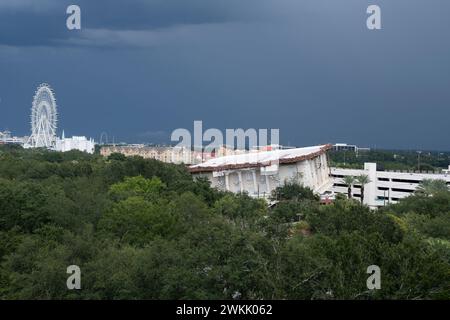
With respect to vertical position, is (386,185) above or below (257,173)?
below

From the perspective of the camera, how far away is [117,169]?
4494cm

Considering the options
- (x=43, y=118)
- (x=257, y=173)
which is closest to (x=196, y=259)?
(x=257, y=173)

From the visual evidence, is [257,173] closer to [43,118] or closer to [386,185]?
[386,185]

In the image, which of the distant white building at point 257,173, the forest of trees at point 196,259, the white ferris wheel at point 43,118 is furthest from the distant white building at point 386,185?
the white ferris wheel at point 43,118

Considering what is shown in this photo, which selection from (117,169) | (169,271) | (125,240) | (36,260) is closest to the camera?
(169,271)

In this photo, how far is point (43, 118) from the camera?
115 meters

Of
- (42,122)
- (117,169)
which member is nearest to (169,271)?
(117,169)

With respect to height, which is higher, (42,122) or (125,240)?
(42,122)

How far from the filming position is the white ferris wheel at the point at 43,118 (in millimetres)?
108750

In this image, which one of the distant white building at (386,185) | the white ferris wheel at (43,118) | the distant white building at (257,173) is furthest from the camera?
the white ferris wheel at (43,118)

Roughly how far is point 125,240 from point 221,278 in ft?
26.4

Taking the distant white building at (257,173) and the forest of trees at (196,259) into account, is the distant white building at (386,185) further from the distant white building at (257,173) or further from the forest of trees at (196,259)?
the forest of trees at (196,259)

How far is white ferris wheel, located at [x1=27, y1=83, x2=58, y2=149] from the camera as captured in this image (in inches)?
4281
